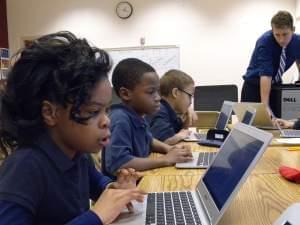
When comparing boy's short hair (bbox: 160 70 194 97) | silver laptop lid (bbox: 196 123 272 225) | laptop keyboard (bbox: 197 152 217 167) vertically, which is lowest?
laptop keyboard (bbox: 197 152 217 167)

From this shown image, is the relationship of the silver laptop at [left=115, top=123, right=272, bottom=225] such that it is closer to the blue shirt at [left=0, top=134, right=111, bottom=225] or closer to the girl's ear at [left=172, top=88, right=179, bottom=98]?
the blue shirt at [left=0, top=134, right=111, bottom=225]

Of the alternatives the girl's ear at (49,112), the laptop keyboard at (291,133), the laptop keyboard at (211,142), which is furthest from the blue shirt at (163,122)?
the girl's ear at (49,112)

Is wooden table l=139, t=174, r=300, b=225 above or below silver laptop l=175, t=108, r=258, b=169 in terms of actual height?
above

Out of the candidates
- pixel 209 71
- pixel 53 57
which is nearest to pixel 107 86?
pixel 53 57

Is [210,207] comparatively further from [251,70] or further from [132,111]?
[251,70]

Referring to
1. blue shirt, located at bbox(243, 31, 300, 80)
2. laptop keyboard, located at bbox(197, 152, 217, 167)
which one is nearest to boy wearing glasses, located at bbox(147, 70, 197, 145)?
laptop keyboard, located at bbox(197, 152, 217, 167)

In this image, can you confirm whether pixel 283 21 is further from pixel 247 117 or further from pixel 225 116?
pixel 247 117

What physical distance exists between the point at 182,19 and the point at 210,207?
4.94 m

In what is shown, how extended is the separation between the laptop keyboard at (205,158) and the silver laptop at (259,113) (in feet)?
2.38

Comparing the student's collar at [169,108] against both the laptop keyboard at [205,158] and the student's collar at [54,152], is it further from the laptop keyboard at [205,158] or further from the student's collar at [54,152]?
the student's collar at [54,152]

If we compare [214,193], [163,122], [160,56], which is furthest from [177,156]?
[160,56]

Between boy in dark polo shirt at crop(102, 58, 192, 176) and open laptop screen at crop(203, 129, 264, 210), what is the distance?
1.60 ft

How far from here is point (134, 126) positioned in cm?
173

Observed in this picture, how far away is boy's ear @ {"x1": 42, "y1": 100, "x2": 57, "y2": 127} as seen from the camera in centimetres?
91
